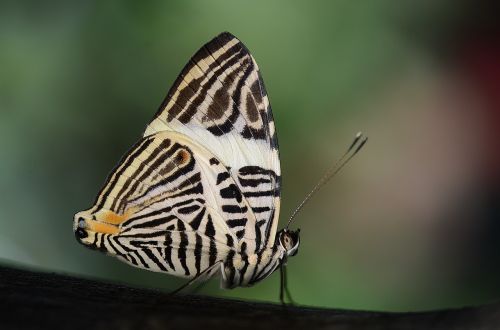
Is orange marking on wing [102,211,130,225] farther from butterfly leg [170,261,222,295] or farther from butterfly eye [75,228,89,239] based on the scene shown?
butterfly leg [170,261,222,295]

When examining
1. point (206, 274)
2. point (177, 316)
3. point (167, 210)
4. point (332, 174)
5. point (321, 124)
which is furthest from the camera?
point (321, 124)

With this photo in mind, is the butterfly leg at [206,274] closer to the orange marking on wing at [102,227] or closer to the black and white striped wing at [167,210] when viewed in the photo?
the black and white striped wing at [167,210]

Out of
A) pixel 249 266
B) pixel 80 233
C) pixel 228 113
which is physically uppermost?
pixel 228 113

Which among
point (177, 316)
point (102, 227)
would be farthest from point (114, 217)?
point (177, 316)

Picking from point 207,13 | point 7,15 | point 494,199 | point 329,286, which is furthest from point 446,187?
point 7,15

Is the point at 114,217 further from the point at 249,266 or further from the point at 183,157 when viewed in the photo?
the point at 249,266

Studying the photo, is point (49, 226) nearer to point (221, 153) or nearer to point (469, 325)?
point (221, 153)
